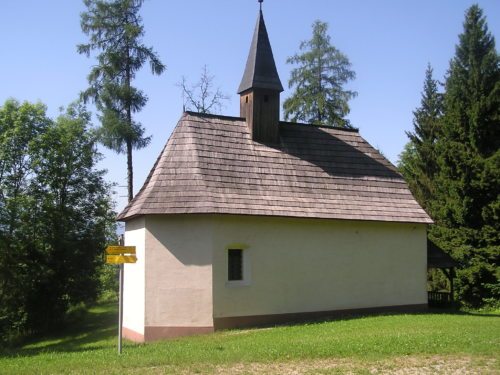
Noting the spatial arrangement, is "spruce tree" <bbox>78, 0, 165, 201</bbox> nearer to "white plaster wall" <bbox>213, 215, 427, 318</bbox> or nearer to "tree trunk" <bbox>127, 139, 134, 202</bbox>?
"tree trunk" <bbox>127, 139, 134, 202</bbox>

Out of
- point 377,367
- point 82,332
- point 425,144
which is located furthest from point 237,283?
point 425,144

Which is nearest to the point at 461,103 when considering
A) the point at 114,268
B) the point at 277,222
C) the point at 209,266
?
the point at 277,222

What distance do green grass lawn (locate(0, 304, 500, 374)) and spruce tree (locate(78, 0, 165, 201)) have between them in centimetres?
1516

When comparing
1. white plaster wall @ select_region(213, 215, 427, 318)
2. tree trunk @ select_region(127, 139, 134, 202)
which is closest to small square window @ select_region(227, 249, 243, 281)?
white plaster wall @ select_region(213, 215, 427, 318)

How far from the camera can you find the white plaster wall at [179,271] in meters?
15.8

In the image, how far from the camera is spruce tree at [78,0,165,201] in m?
27.7

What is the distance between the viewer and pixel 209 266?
52.4ft

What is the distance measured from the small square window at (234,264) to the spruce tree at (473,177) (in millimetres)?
12105

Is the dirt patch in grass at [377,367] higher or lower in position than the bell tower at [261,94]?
lower

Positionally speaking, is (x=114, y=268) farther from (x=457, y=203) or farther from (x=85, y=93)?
(x=457, y=203)

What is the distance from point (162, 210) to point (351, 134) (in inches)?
359

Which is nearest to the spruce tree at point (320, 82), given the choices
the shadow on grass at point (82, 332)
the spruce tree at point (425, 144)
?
the spruce tree at point (425, 144)

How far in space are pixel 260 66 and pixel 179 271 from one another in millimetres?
8464

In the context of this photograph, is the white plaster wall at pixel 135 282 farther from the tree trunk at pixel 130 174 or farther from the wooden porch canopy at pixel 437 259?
the wooden porch canopy at pixel 437 259
